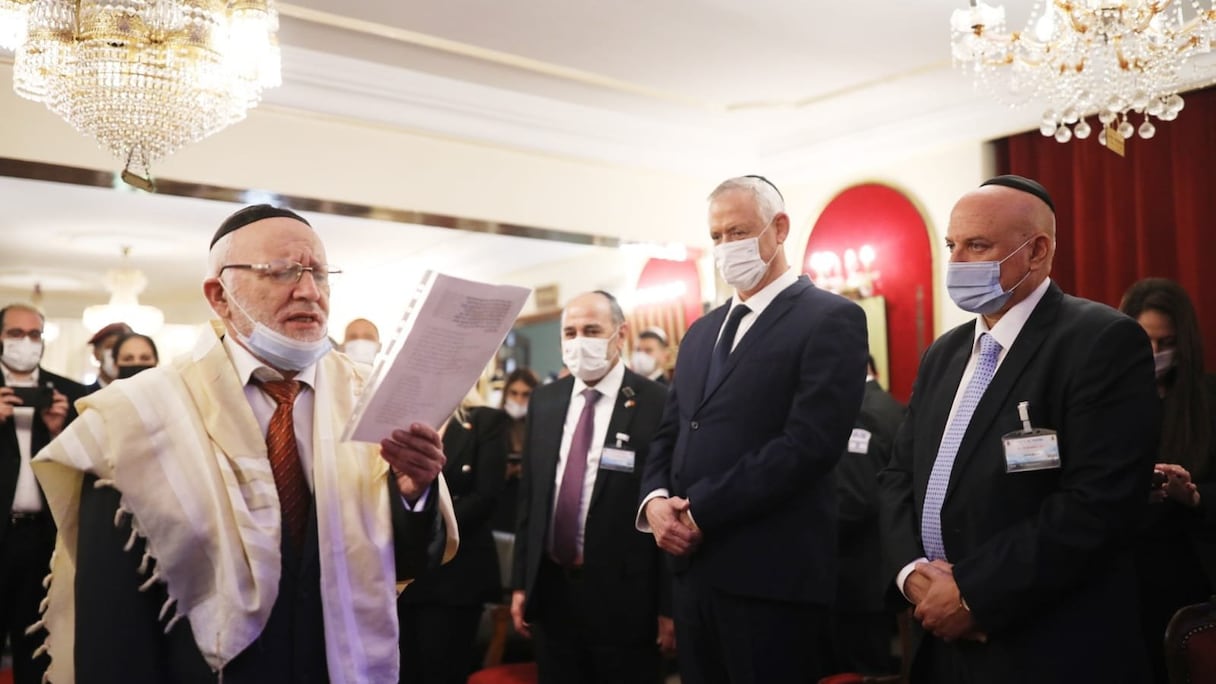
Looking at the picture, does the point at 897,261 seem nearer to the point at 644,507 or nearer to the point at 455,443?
the point at 455,443

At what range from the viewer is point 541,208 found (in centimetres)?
595

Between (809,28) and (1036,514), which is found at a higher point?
(809,28)

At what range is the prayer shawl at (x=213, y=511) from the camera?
1.53 m

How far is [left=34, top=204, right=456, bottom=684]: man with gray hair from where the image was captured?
1.52 m

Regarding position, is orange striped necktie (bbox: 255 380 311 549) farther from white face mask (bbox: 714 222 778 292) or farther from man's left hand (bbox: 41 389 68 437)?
man's left hand (bbox: 41 389 68 437)

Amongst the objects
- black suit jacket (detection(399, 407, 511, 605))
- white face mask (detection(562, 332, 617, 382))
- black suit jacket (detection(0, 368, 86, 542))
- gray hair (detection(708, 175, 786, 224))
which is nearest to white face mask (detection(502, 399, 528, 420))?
black suit jacket (detection(399, 407, 511, 605))

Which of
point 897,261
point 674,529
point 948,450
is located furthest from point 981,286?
point 897,261

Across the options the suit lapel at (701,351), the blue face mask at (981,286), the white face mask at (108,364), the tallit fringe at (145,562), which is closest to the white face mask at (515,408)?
the white face mask at (108,364)

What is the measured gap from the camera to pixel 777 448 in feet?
8.03

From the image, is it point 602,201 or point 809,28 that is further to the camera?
point 602,201

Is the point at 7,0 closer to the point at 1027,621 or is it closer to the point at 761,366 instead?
the point at 761,366

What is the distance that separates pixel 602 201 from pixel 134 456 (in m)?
4.85

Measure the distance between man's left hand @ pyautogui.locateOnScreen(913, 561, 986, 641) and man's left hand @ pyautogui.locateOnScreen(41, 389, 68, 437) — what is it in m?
3.33

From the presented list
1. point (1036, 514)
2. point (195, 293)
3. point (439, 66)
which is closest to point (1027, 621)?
point (1036, 514)
